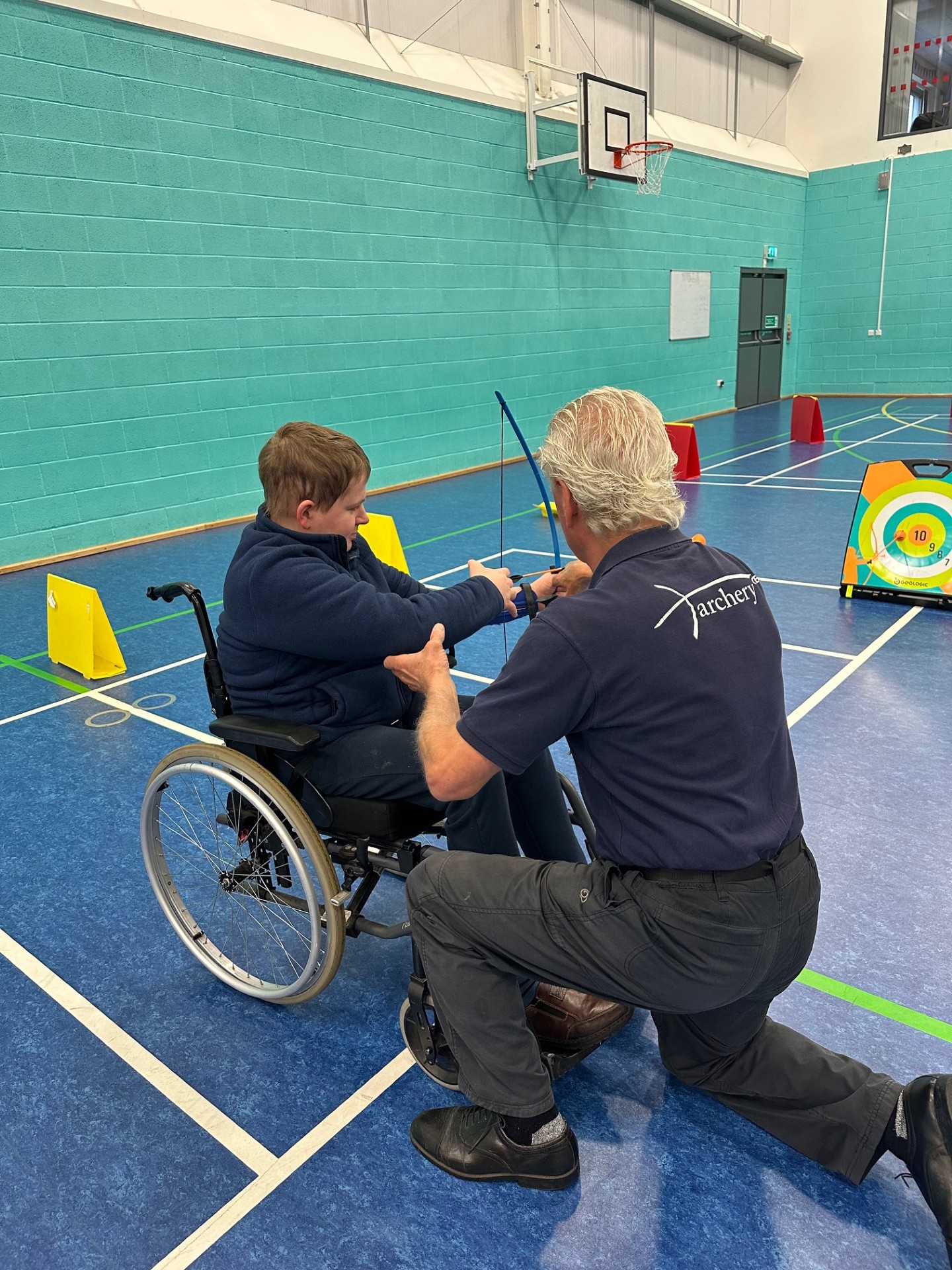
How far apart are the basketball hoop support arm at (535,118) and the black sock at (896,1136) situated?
8.38 meters

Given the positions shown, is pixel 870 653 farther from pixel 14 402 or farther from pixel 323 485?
pixel 14 402

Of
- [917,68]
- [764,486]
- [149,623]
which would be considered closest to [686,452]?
[764,486]

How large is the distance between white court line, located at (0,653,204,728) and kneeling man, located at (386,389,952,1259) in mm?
2394

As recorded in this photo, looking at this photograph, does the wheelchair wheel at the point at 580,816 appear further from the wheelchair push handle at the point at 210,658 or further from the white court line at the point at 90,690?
the white court line at the point at 90,690

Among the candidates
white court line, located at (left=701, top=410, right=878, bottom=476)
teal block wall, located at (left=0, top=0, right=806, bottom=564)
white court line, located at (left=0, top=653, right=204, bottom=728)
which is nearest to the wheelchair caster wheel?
white court line, located at (left=0, top=653, right=204, bottom=728)

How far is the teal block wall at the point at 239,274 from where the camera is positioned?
16.8 feet

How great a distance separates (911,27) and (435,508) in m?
10.3

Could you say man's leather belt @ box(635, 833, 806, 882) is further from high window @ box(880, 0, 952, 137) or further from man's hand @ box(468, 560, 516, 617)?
high window @ box(880, 0, 952, 137)

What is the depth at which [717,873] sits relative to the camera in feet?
3.76

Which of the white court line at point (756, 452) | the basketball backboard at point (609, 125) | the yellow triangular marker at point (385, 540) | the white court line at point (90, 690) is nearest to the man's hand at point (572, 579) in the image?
the white court line at point (90, 690)

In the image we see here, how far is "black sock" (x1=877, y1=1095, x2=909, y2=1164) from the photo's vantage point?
1.24 m

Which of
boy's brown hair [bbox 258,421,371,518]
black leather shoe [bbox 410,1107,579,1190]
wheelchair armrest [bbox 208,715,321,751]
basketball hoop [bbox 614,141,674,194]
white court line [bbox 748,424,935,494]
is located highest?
basketball hoop [bbox 614,141,674,194]

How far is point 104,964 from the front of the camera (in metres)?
1.87

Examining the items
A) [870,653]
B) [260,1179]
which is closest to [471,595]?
[260,1179]
